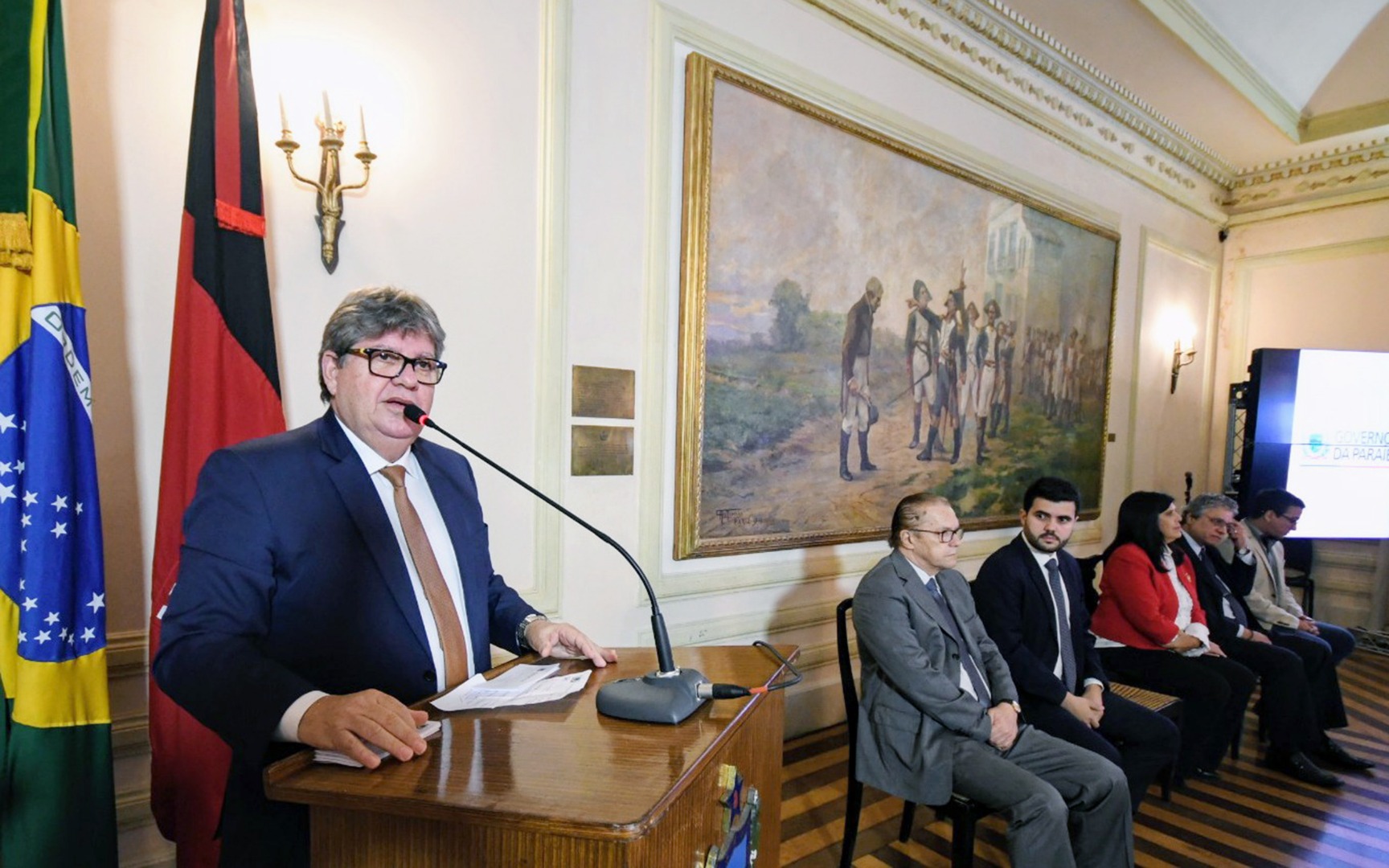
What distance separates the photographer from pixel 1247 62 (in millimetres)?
5641

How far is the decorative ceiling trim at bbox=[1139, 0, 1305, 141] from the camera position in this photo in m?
4.86

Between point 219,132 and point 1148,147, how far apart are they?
7201 millimetres

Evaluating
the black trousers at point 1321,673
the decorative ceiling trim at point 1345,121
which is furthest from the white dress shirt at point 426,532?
the decorative ceiling trim at point 1345,121

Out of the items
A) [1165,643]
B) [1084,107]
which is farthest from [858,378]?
[1084,107]

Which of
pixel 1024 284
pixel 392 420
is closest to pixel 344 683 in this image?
pixel 392 420

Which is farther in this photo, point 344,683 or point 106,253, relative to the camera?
point 106,253

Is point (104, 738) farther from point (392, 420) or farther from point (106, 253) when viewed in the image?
point (106, 253)

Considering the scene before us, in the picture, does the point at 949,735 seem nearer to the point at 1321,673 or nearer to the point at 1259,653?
the point at 1259,653

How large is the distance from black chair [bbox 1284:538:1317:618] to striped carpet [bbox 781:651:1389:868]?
288cm

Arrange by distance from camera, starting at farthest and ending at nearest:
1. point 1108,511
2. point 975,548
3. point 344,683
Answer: point 1108,511, point 975,548, point 344,683

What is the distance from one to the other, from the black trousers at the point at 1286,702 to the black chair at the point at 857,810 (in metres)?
2.17

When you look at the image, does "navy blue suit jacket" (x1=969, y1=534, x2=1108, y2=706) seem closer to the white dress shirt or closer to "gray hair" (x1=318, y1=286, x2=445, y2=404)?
the white dress shirt

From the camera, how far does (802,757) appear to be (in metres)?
3.75

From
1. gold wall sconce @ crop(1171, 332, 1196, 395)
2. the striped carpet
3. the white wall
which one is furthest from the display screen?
the white wall
